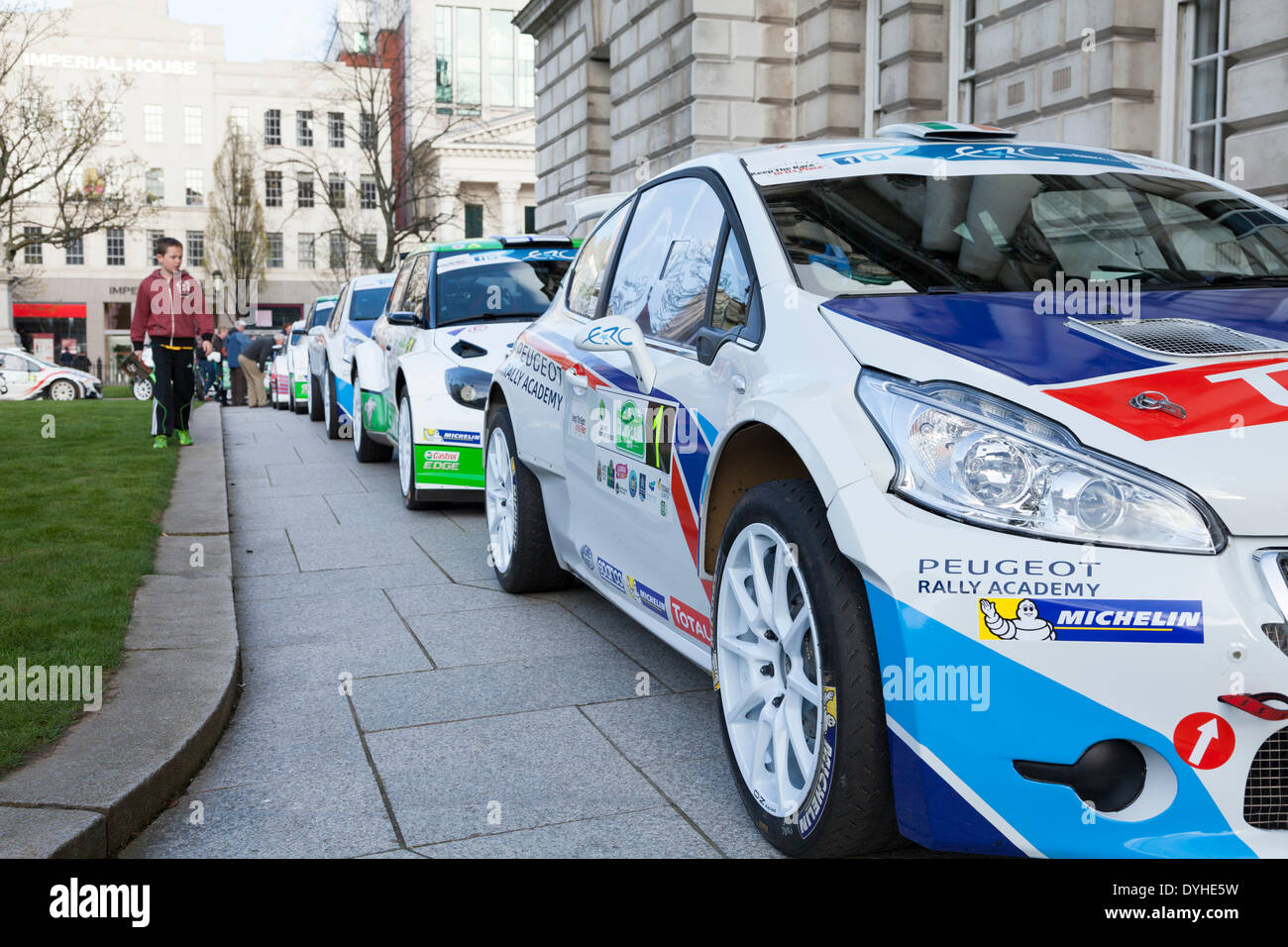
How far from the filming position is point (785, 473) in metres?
3.15

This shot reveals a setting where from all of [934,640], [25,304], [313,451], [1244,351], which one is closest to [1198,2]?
[313,451]

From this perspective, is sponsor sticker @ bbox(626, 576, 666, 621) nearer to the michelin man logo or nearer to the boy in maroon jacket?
the michelin man logo

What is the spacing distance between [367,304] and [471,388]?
617cm

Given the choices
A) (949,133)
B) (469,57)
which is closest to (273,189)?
(469,57)

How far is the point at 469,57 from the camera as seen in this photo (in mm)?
65375

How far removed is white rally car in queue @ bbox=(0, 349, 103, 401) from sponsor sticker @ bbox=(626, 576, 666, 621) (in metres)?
32.3

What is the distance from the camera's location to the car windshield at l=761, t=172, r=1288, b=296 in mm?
3486

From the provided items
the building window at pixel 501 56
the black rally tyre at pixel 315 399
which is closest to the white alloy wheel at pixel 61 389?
the black rally tyre at pixel 315 399

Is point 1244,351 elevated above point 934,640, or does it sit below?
above

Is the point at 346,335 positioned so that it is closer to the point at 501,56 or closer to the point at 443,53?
the point at 443,53

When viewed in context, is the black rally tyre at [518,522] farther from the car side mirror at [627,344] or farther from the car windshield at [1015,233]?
the car windshield at [1015,233]

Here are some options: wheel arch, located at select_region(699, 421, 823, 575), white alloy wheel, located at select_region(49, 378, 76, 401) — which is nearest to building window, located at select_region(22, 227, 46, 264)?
white alloy wheel, located at select_region(49, 378, 76, 401)
